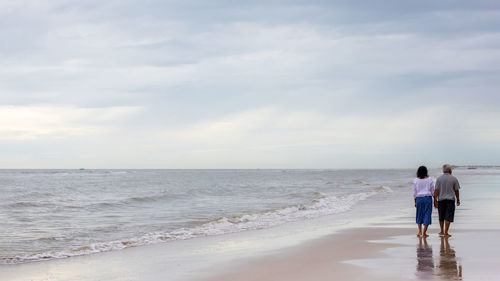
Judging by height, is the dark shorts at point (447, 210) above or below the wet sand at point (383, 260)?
above

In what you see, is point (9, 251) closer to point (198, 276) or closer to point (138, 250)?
point (138, 250)

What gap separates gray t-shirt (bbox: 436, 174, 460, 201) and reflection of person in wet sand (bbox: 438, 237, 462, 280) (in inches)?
64.3

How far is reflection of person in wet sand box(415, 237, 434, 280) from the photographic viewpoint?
23.2ft

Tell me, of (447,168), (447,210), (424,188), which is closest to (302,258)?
(424,188)

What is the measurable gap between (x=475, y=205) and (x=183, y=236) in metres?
12.3

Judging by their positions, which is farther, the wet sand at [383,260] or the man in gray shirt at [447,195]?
the man in gray shirt at [447,195]

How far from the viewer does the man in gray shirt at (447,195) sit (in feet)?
35.5

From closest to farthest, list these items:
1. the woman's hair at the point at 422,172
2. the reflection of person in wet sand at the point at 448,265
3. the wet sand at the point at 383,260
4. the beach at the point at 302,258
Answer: the reflection of person in wet sand at the point at 448,265
the wet sand at the point at 383,260
the beach at the point at 302,258
the woman's hair at the point at 422,172

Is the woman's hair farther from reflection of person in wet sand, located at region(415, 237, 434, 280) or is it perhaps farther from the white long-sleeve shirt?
reflection of person in wet sand, located at region(415, 237, 434, 280)

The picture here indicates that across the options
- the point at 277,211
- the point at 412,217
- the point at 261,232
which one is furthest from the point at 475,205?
the point at 261,232

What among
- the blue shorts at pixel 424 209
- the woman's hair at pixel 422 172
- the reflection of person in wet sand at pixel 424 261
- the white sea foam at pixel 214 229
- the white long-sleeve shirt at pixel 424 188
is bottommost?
the white sea foam at pixel 214 229

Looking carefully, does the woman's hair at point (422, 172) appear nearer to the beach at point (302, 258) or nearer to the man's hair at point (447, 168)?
the man's hair at point (447, 168)

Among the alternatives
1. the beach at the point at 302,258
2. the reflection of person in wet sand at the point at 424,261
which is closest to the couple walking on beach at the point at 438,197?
the beach at the point at 302,258

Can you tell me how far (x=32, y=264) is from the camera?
968 cm
